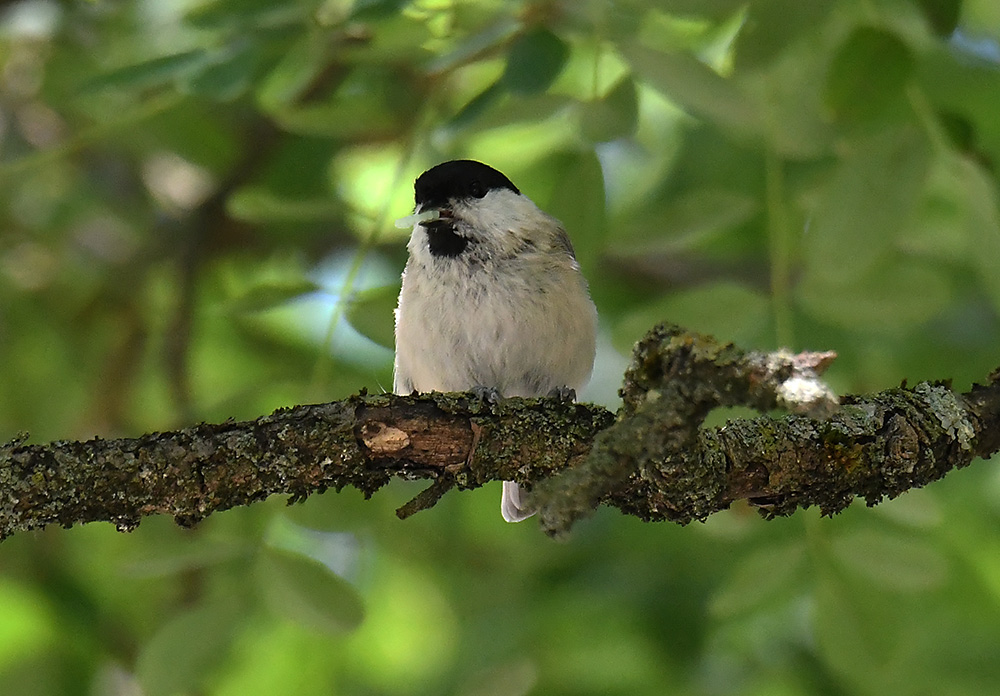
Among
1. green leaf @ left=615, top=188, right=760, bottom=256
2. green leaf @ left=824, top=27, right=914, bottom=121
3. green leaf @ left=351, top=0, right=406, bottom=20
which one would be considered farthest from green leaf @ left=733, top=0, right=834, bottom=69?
green leaf @ left=351, top=0, right=406, bottom=20

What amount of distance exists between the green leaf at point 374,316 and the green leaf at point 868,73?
1119mm

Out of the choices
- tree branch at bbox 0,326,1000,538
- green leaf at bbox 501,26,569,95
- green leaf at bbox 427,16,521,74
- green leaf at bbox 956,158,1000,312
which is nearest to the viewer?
tree branch at bbox 0,326,1000,538

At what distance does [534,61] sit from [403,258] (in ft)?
5.91

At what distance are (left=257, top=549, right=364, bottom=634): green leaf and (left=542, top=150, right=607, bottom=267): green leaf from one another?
0.93 meters

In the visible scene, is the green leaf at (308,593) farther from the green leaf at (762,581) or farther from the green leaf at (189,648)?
the green leaf at (762,581)

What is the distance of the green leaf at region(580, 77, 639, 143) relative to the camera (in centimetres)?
220

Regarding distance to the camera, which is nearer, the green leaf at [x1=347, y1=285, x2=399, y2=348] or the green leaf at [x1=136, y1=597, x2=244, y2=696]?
the green leaf at [x1=136, y1=597, x2=244, y2=696]

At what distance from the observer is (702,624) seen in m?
2.86

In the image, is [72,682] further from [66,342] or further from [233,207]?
[66,342]

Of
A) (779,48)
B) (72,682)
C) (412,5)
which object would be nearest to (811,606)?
(779,48)

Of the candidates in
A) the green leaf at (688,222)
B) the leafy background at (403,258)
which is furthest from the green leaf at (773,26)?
the green leaf at (688,222)

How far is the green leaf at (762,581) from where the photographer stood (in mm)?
2215

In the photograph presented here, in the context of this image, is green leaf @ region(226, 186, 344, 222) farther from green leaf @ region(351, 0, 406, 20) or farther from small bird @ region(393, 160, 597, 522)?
green leaf @ region(351, 0, 406, 20)

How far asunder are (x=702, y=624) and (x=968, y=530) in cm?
86
